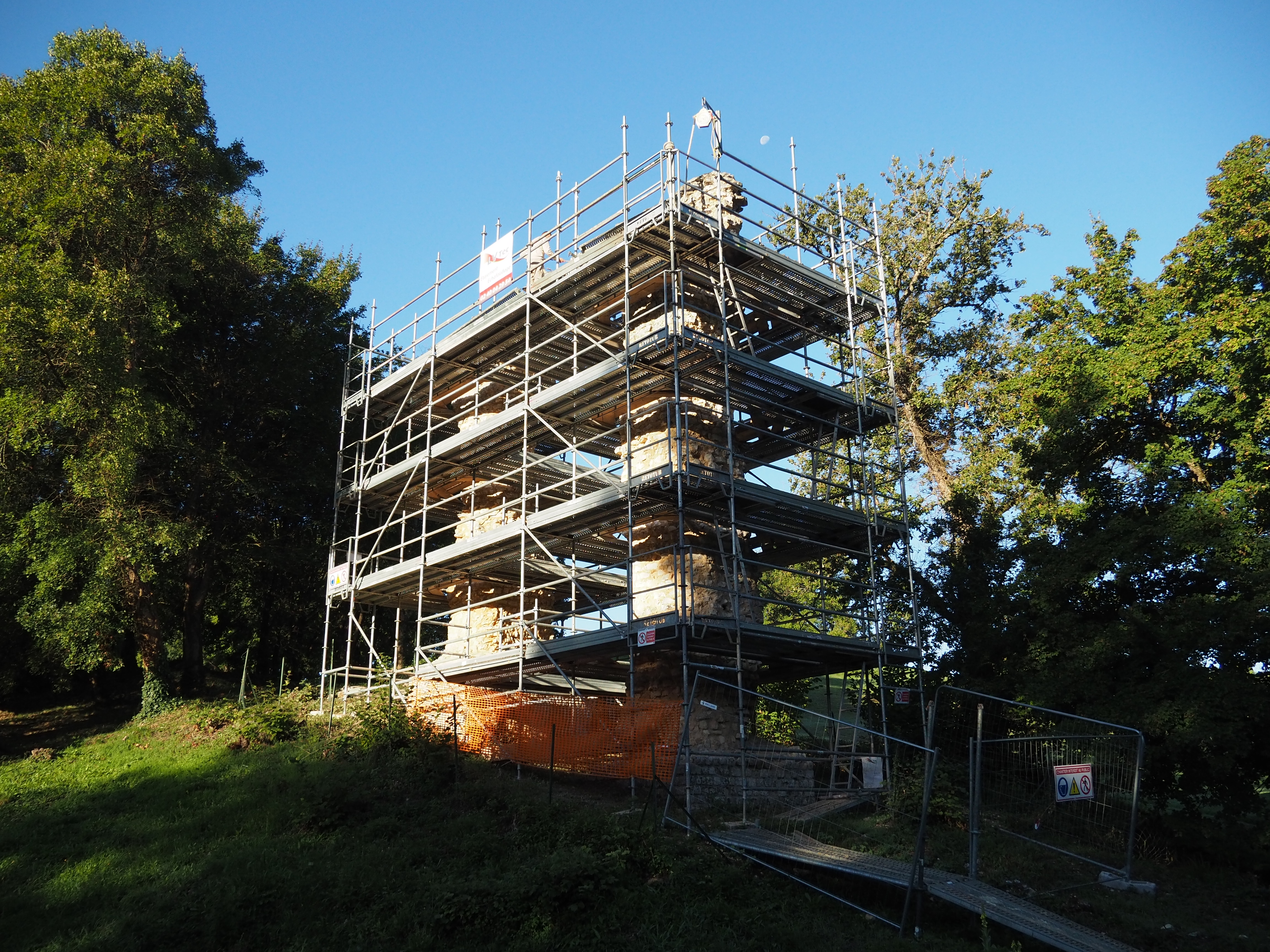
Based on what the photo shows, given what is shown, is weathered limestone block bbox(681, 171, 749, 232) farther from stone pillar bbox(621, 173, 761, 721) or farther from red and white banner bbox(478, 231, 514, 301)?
red and white banner bbox(478, 231, 514, 301)

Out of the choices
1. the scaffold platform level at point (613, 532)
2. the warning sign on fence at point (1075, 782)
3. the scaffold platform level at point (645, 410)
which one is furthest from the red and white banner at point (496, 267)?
the warning sign on fence at point (1075, 782)

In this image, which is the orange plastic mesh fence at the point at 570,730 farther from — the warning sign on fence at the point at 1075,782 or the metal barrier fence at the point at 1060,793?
the warning sign on fence at the point at 1075,782

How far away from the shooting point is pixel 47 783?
1683 centimetres

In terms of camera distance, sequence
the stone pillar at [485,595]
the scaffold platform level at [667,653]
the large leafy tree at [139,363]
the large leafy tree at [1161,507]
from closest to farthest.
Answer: the large leafy tree at [1161,507] → the scaffold platform level at [667,653] → the stone pillar at [485,595] → the large leafy tree at [139,363]

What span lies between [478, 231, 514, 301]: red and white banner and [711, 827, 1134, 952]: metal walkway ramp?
40.4 ft

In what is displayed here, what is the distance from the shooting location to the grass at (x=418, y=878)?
928 centimetres

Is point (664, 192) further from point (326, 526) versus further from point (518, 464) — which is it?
point (326, 526)

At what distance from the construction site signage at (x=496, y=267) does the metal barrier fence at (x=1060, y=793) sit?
40.7ft

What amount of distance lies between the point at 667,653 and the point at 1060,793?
21.9 feet

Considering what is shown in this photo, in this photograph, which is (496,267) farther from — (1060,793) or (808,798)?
(1060,793)

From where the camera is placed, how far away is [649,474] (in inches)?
603

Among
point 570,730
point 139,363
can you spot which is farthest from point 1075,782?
point 139,363

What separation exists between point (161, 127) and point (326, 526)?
36.1 ft

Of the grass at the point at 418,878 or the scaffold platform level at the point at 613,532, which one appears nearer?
the grass at the point at 418,878
